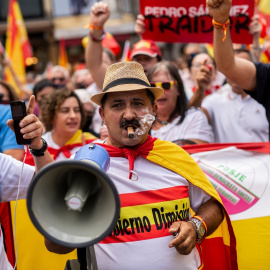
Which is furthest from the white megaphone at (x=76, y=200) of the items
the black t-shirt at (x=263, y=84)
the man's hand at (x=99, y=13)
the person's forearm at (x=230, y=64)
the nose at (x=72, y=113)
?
the man's hand at (x=99, y=13)

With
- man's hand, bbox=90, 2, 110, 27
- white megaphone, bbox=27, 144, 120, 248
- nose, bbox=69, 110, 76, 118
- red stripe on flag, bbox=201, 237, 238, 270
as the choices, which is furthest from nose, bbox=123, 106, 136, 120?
man's hand, bbox=90, 2, 110, 27

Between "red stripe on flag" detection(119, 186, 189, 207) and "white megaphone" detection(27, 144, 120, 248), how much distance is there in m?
0.29

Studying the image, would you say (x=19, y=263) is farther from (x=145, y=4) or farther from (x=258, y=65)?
(x=145, y=4)

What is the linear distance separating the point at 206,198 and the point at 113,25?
21152 mm

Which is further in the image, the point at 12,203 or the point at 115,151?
the point at 12,203

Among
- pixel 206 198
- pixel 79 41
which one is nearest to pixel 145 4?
pixel 206 198

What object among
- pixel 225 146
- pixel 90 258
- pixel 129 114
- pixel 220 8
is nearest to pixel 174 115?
pixel 225 146

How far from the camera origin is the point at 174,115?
12.5 ft

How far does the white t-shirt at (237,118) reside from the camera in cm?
404

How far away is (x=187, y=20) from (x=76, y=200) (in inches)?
119

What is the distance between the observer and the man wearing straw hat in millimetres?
2109

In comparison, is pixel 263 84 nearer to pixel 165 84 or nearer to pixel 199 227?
pixel 165 84

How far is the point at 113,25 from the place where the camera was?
2262 cm

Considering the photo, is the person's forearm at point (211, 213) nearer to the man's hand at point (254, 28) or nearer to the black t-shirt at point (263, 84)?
the black t-shirt at point (263, 84)
